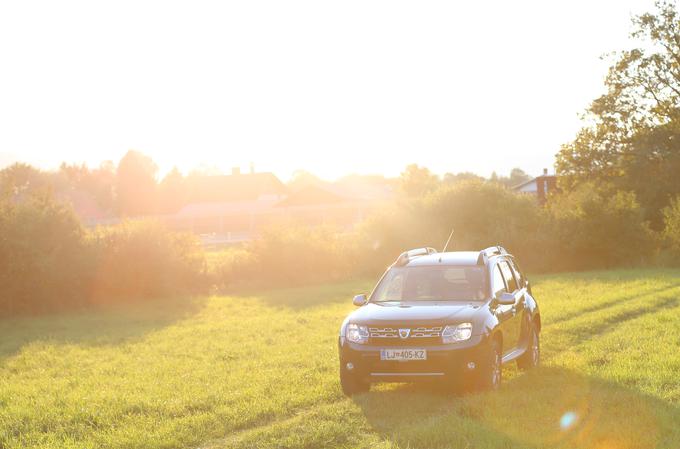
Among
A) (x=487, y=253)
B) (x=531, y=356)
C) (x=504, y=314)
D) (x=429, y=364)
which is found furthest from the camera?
(x=531, y=356)

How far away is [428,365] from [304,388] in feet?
7.05

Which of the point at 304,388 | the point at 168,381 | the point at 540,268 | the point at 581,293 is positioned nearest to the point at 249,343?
the point at 168,381

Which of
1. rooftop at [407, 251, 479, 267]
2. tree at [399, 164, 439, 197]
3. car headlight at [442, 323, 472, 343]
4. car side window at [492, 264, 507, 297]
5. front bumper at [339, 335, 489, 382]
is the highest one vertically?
tree at [399, 164, 439, 197]

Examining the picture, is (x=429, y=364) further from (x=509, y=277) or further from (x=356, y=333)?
(x=509, y=277)

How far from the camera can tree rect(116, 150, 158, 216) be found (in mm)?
127594

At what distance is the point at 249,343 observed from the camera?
694 inches

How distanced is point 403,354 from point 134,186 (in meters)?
122

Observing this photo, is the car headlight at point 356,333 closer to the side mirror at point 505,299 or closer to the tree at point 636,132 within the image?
the side mirror at point 505,299

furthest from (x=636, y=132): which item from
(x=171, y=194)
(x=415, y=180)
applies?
(x=171, y=194)

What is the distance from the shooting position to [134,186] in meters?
128

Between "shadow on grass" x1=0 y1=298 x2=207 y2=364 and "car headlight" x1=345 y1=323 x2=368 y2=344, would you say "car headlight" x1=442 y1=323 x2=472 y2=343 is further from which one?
"shadow on grass" x1=0 y1=298 x2=207 y2=364

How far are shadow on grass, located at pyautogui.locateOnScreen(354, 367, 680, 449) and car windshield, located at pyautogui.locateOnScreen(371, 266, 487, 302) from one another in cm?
122

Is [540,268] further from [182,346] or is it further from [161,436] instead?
[161,436]

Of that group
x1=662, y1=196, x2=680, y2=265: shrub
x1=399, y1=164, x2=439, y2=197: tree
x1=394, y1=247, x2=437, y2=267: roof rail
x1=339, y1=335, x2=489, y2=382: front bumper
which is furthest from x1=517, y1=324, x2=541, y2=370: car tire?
x1=399, y1=164, x2=439, y2=197: tree
